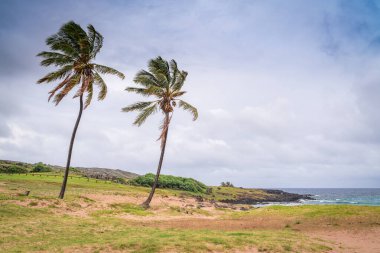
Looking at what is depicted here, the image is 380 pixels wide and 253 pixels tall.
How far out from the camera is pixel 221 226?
894 inches

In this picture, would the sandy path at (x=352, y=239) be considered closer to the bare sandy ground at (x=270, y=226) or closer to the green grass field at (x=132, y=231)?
the bare sandy ground at (x=270, y=226)

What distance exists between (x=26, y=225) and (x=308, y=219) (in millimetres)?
20585

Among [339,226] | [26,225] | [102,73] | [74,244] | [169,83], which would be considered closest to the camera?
[74,244]

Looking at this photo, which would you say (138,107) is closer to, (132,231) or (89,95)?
(89,95)

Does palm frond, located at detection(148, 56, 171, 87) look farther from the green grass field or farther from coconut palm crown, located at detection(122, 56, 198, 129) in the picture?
the green grass field

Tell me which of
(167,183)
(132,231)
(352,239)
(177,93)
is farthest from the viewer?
(167,183)

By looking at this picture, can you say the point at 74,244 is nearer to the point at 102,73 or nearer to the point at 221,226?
the point at 221,226

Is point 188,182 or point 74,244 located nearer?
point 74,244

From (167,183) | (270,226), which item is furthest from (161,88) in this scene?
(167,183)

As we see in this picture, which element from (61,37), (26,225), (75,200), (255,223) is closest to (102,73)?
(61,37)

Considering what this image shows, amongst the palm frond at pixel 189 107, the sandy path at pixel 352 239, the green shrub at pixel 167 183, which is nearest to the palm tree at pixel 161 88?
the palm frond at pixel 189 107

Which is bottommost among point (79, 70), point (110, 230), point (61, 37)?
point (110, 230)

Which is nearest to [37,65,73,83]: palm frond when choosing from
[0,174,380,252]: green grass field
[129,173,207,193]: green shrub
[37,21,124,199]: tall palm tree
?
[37,21,124,199]: tall palm tree

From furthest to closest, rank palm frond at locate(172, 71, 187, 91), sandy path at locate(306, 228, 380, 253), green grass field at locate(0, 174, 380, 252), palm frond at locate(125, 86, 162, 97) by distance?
palm frond at locate(172, 71, 187, 91)
palm frond at locate(125, 86, 162, 97)
sandy path at locate(306, 228, 380, 253)
green grass field at locate(0, 174, 380, 252)
